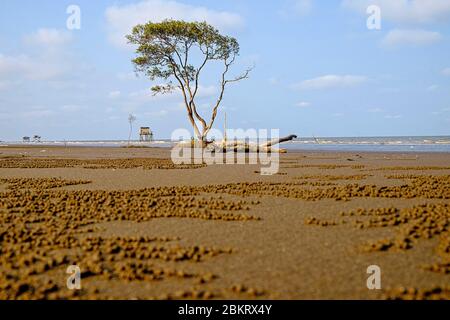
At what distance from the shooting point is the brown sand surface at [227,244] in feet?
14.0

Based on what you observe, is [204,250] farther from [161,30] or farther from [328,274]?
[161,30]

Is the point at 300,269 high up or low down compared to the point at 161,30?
down

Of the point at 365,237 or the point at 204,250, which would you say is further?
the point at 365,237

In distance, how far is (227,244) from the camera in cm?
598

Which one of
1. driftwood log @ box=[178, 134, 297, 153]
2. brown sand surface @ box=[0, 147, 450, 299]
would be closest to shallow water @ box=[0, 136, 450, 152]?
driftwood log @ box=[178, 134, 297, 153]

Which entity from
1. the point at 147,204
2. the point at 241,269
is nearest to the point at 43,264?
the point at 241,269

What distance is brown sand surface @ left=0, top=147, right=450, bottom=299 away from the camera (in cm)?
427
